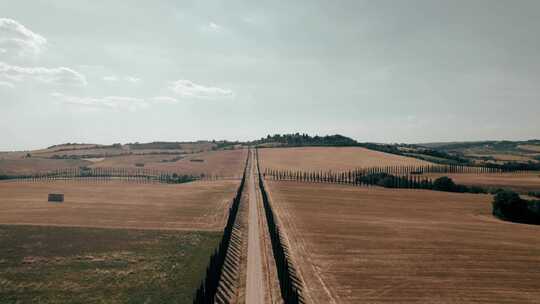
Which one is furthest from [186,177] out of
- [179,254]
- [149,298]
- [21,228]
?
[149,298]

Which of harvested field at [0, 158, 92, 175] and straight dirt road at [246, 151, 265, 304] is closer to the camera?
straight dirt road at [246, 151, 265, 304]

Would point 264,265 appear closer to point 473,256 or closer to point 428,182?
point 473,256

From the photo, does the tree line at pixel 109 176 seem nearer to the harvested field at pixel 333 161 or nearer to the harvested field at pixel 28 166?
the harvested field at pixel 28 166

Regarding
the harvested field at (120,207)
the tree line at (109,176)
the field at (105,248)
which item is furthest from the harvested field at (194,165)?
the field at (105,248)

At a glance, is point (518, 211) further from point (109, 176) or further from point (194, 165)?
point (194, 165)

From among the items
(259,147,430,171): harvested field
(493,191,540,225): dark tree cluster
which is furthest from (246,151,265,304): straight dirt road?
(259,147,430,171): harvested field

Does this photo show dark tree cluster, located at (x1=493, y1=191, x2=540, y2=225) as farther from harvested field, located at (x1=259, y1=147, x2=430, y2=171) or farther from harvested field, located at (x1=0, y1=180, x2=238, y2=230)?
harvested field, located at (x1=259, y1=147, x2=430, y2=171)

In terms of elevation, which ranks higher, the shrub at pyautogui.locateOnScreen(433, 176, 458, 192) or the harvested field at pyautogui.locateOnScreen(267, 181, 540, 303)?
the shrub at pyautogui.locateOnScreen(433, 176, 458, 192)
